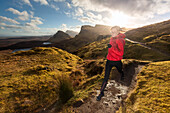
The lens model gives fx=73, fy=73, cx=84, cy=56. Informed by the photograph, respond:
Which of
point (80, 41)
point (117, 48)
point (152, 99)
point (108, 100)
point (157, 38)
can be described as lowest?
point (108, 100)

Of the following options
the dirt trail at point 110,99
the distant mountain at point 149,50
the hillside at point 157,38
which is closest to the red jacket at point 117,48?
the dirt trail at point 110,99

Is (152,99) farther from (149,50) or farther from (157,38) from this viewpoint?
(157,38)

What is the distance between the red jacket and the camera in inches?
164

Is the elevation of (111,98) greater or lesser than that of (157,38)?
lesser

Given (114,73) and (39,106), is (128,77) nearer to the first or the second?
(114,73)

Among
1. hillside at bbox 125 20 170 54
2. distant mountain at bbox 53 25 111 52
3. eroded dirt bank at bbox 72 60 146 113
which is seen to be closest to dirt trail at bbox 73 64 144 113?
eroded dirt bank at bbox 72 60 146 113

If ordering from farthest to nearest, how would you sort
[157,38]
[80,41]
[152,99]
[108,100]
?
[80,41]
[157,38]
[108,100]
[152,99]

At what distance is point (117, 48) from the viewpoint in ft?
14.0

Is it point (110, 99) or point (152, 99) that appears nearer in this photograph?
point (152, 99)

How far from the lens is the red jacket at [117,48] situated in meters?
4.18

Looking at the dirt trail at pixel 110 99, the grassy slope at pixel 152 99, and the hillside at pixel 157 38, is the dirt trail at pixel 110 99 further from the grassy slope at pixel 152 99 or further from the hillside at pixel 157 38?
the hillside at pixel 157 38

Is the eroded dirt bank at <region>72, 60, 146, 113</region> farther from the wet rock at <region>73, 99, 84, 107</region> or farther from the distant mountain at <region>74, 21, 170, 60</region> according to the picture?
the distant mountain at <region>74, 21, 170, 60</region>

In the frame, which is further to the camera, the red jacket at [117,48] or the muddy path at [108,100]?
the red jacket at [117,48]

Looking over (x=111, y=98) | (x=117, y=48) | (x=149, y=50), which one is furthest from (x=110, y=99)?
(x=149, y=50)
